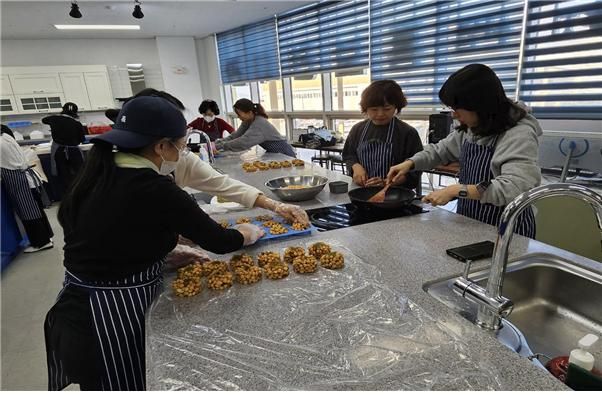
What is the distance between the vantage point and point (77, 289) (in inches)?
39.3

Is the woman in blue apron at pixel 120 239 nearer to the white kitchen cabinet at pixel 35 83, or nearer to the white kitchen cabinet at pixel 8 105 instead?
the white kitchen cabinet at pixel 35 83

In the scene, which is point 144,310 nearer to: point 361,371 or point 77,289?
point 77,289

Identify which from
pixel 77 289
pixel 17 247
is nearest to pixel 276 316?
pixel 77 289

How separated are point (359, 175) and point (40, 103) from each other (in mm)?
6962

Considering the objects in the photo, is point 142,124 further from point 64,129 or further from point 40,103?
point 40,103

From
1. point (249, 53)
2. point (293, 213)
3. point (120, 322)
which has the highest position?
point (249, 53)

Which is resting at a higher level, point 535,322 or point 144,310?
point 144,310

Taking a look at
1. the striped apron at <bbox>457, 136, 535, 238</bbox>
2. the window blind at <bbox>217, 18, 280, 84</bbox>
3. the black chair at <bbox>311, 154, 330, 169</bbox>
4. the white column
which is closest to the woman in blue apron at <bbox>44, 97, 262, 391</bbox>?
the striped apron at <bbox>457, 136, 535, 238</bbox>

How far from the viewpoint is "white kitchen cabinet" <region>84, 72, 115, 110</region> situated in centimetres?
657

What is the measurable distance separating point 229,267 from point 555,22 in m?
3.15

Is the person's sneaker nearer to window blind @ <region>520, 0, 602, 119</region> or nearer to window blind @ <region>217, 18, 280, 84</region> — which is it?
window blind @ <region>217, 18, 280, 84</region>

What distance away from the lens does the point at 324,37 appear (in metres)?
4.86

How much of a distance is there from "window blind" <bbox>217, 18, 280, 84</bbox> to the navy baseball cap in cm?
529

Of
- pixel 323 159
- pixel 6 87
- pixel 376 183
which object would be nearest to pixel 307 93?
pixel 323 159
